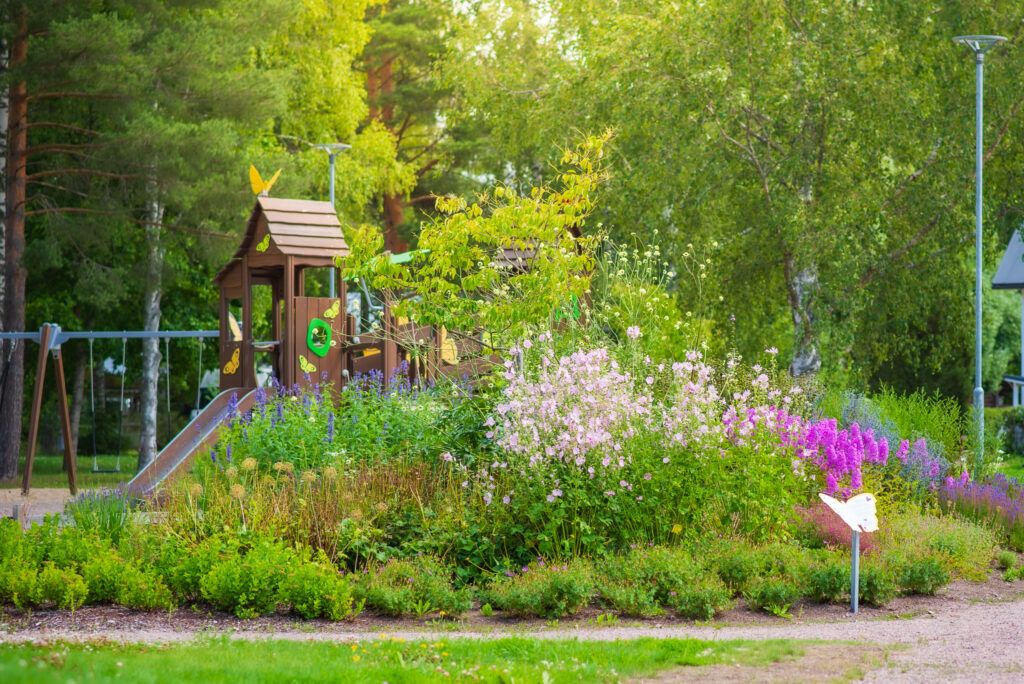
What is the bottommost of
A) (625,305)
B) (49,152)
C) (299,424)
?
(299,424)

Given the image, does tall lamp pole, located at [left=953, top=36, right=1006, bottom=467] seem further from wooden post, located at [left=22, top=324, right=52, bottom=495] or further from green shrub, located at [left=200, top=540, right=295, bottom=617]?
wooden post, located at [left=22, top=324, right=52, bottom=495]

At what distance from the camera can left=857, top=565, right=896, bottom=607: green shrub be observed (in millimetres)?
7258

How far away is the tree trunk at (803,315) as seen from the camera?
15.8 meters

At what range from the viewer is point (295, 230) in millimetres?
13727

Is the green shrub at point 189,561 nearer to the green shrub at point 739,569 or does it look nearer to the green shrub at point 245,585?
the green shrub at point 245,585

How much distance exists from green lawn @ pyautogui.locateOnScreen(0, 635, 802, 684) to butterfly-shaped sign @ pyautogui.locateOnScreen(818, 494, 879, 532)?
1.18m

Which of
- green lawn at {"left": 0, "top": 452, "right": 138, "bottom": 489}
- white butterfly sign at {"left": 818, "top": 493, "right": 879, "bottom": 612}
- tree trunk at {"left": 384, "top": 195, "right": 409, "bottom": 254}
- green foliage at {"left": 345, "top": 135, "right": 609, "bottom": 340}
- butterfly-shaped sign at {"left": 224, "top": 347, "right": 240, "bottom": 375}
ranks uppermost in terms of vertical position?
tree trunk at {"left": 384, "top": 195, "right": 409, "bottom": 254}

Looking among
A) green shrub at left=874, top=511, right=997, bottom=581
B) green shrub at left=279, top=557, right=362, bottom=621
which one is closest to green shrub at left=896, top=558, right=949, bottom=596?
green shrub at left=874, top=511, right=997, bottom=581

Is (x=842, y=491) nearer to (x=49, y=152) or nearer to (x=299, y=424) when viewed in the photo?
(x=299, y=424)

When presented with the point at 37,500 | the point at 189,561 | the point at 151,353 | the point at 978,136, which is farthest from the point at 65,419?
the point at 978,136

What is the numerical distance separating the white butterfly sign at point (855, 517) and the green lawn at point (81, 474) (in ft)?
38.5

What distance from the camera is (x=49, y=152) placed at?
20.4m

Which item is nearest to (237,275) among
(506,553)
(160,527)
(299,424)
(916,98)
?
(299,424)

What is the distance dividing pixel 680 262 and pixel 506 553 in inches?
391
